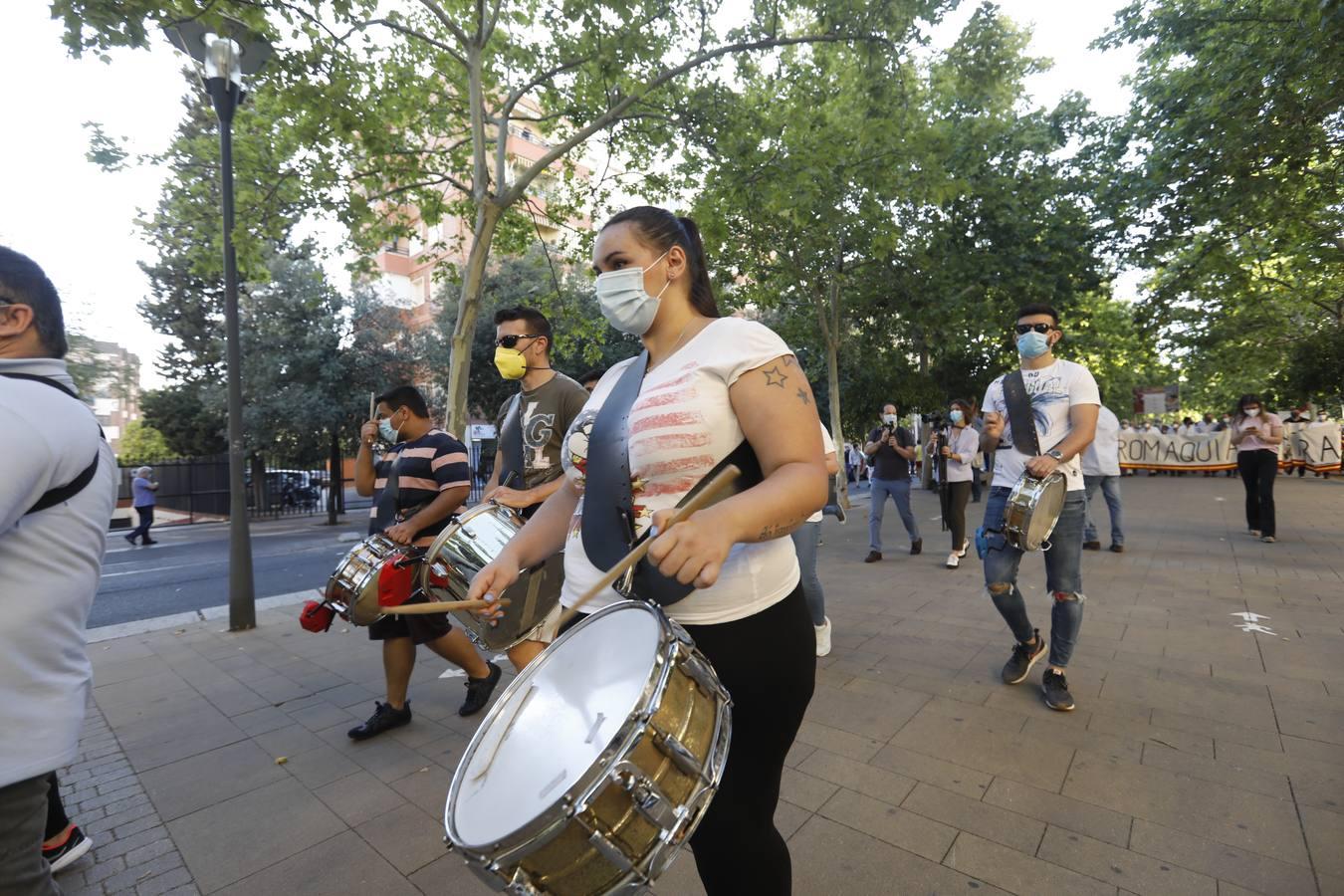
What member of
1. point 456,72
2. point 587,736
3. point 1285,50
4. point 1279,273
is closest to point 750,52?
point 456,72

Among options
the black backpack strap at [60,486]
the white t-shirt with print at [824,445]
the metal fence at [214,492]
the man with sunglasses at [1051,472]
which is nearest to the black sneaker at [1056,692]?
the man with sunglasses at [1051,472]

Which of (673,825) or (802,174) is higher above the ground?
(802,174)

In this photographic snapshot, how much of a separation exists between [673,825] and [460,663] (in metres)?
3.11

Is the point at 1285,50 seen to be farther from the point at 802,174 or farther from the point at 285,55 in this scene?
the point at 285,55

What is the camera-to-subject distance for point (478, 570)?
3076 millimetres

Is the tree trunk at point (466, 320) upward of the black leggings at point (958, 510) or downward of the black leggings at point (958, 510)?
upward

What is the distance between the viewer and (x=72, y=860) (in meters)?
2.66

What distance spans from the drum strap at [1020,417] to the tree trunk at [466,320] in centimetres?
534

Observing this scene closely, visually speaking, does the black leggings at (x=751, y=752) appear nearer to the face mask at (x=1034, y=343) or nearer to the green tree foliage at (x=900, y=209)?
the face mask at (x=1034, y=343)

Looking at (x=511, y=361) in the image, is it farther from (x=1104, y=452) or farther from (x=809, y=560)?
(x=1104, y=452)

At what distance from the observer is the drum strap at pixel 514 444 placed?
392 cm

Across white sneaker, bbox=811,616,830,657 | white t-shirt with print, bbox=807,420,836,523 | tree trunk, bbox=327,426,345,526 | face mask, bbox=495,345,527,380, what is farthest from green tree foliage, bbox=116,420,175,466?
white t-shirt with print, bbox=807,420,836,523

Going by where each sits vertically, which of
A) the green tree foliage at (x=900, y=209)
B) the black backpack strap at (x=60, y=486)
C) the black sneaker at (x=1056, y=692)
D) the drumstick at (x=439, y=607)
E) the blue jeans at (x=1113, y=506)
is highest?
the green tree foliage at (x=900, y=209)

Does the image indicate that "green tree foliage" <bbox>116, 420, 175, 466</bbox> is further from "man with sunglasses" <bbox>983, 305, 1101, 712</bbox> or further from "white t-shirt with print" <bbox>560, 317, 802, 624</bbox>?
"white t-shirt with print" <bbox>560, 317, 802, 624</bbox>
